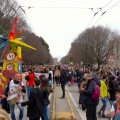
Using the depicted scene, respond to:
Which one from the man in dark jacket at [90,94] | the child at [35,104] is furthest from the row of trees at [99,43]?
the child at [35,104]

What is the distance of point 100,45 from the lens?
6644 centimetres

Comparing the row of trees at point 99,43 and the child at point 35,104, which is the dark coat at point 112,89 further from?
the row of trees at point 99,43

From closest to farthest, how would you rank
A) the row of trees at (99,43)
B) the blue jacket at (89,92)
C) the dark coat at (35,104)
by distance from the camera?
the dark coat at (35,104) < the blue jacket at (89,92) < the row of trees at (99,43)

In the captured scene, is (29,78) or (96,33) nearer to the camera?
(29,78)

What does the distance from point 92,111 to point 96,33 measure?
58090 millimetres

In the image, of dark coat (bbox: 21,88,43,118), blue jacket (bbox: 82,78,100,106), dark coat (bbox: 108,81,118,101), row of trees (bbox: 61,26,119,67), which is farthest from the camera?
row of trees (bbox: 61,26,119,67)

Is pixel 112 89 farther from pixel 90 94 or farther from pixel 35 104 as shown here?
pixel 35 104

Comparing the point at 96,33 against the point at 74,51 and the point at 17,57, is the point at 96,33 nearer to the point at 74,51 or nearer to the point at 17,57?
the point at 74,51

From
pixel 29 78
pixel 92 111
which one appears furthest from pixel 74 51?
pixel 92 111

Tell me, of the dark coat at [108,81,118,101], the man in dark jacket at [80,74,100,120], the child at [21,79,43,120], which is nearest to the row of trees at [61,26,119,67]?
the dark coat at [108,81,118,101]

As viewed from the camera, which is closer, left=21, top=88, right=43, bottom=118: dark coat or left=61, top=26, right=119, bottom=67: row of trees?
left=21, top=88, right=43, bottom=118: dark coat

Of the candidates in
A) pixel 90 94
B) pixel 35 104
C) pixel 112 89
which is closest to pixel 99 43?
pixel 112 89

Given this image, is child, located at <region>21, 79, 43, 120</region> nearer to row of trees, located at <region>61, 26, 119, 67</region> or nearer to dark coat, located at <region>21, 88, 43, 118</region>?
dark coat, located at <region>21, 88, 43, 118</region>

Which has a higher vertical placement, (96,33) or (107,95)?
(96,33)
